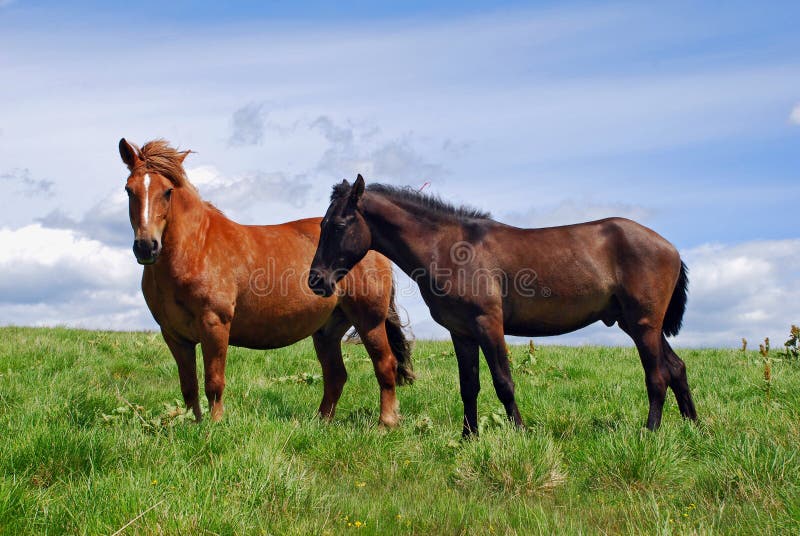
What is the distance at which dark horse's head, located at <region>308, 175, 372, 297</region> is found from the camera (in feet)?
21.0

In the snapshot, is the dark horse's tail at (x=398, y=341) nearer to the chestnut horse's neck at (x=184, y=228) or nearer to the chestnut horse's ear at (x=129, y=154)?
the chestnut horse's neck at (x=184, y=228)

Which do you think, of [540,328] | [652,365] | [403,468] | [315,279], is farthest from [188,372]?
[652,365]

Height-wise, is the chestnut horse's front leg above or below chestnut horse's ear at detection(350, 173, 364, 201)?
below

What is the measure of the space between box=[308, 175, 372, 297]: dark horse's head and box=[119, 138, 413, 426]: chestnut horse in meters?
0.88

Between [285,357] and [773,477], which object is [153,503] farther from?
[285,357]

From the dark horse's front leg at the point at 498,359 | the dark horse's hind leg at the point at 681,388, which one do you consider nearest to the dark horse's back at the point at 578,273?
the dark horse's front leg at the point at 498,359

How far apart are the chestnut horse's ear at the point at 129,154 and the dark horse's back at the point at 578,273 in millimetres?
3363

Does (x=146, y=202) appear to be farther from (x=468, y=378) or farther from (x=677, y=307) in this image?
(x=677, y=307)

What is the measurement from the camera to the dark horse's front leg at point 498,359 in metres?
6.11

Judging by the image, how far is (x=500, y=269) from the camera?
6461 mm

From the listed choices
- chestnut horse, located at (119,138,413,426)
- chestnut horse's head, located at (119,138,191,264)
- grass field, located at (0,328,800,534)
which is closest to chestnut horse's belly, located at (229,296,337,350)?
chestnut horse, located at (119,138,413,426)

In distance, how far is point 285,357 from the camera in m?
10.3

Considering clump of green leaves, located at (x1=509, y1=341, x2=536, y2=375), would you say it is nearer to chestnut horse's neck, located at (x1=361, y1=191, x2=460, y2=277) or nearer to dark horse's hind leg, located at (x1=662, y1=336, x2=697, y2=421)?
dark horse's hind leg, located at (x1=662, y1=336, x2=697, y2=421)

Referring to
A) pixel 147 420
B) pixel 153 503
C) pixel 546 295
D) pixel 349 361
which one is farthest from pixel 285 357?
pixel 153 503
